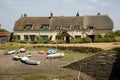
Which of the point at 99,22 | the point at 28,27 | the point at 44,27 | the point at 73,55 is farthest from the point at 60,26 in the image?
the point at 73,55

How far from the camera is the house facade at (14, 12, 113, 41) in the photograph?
5891cm

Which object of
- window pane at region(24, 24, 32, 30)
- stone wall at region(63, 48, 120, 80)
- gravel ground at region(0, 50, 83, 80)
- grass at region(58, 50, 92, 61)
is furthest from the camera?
window pane at region(24, 24, 32, 30)

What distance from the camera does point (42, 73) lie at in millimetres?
24562

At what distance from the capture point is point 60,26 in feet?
196

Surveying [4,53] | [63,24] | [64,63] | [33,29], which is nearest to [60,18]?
[63,24]

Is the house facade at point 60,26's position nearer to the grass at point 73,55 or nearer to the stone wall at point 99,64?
the grass at point 73,55

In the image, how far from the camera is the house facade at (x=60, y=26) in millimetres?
58906

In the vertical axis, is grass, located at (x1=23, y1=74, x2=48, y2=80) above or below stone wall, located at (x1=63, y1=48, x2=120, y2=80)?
below

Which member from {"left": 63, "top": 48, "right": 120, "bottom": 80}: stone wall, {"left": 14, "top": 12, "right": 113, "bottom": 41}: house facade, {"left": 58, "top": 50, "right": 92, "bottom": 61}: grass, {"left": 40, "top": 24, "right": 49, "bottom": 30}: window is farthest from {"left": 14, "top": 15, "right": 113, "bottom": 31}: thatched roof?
{"left": 63, "top": 48, "right": 120, "bottom": 80}: stone wall

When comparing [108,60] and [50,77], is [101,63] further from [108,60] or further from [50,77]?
[50,77]

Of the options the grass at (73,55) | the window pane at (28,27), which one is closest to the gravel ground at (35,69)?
the grass at (73,55)

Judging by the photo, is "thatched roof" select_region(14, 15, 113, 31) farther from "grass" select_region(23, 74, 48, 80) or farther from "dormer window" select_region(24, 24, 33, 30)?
"grass" select_region(23, 74, 48, 80)

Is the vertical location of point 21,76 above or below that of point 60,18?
below

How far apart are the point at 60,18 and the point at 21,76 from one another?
38.3 meters
